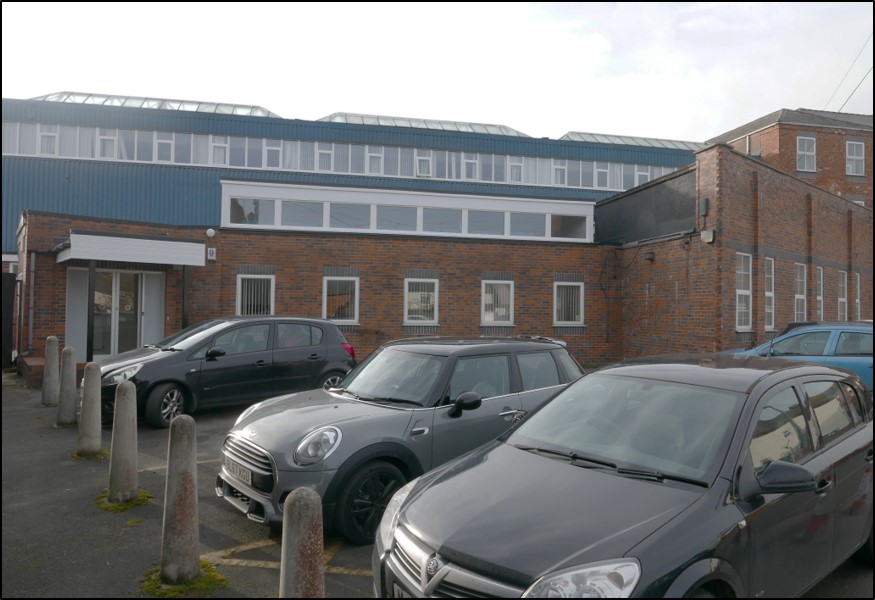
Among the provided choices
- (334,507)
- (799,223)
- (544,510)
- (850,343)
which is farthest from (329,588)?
(799,223)

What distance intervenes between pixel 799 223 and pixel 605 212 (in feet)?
19.3

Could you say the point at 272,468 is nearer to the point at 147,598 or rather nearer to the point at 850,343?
the point at 147,598

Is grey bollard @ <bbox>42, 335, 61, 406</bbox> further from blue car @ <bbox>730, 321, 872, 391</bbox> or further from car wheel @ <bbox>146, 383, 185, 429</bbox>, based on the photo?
blue car @ <bbox>730, 321, 872, 391</bbox>

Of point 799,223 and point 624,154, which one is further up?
point 624,154

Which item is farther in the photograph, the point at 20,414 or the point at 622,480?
the point at 20,414

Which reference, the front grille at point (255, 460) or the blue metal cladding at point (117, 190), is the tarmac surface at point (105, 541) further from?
the blue metal cladding at point (117, 190)

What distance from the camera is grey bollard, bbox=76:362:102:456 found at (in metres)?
6.60

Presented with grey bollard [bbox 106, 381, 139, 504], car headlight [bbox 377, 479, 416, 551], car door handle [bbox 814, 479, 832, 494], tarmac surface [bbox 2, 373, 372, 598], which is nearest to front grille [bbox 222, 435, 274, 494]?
tarmac surface [bbox 2, 373, 372, 598]

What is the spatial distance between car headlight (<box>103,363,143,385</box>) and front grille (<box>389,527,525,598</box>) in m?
6.55

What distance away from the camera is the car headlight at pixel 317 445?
4.36m

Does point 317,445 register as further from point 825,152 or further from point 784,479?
point 825,152

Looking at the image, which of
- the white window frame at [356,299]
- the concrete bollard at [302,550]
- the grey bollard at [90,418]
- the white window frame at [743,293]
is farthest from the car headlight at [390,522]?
the white window frame at [743,293]

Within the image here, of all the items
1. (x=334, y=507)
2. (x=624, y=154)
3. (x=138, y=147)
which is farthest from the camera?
(x=624, y=154)

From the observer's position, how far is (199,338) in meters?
8.86
